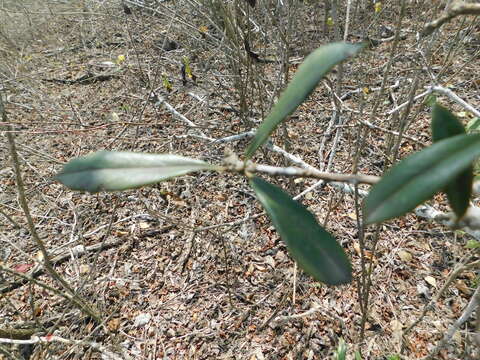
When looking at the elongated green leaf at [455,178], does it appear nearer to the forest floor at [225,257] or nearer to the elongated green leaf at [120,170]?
the elongated green leaf at [120,170]

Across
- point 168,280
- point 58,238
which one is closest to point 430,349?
point 168,280

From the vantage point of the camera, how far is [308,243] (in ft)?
0.95

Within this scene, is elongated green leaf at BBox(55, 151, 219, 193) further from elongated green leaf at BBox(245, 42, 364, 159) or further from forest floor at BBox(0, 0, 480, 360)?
forest floor at BBox(0, 0, 480, 360)

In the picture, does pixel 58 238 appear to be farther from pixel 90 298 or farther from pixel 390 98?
pixel 390 98

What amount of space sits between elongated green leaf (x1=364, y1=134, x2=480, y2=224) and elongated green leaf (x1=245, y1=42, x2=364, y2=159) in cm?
11

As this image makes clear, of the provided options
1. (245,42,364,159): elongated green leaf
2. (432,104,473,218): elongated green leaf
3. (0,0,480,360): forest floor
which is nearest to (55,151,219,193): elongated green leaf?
(245,42,364,159): elongated green leaf

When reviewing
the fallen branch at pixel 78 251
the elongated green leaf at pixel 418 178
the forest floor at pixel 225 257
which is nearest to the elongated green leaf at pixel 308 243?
the elongated green leaf at pixel 418 178

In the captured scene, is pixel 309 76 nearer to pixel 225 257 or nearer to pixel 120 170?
pixel 120 170

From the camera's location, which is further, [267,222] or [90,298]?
[267,222]

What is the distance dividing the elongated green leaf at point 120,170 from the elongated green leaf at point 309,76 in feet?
0.24

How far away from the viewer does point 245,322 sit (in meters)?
0.98

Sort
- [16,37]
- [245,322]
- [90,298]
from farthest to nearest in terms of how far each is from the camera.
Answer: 1. [16,37]
2. [90,298]
3. [245,322]

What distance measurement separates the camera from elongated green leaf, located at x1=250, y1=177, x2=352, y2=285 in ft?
0.91

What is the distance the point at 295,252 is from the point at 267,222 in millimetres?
948
